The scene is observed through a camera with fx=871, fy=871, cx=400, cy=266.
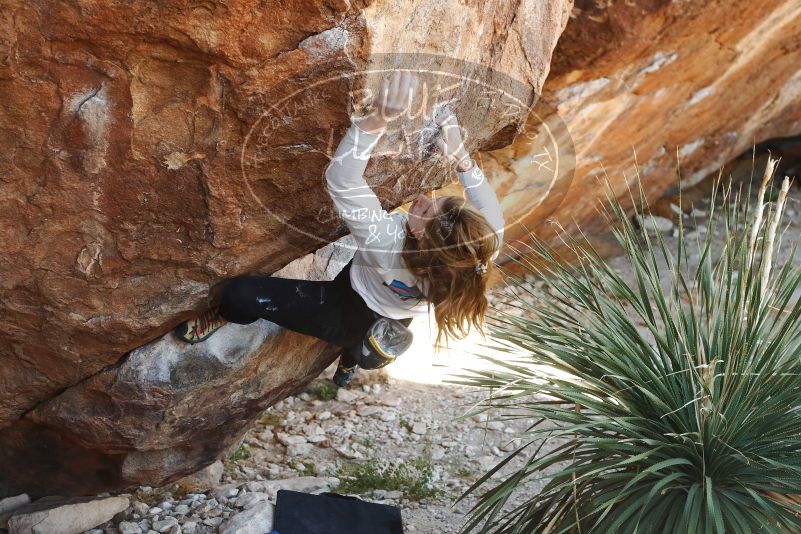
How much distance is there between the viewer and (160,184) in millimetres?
3029

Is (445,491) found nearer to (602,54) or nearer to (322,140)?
(322,140)

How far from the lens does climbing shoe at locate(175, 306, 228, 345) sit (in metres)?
3.56

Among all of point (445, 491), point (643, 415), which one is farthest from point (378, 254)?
point (445, 491)

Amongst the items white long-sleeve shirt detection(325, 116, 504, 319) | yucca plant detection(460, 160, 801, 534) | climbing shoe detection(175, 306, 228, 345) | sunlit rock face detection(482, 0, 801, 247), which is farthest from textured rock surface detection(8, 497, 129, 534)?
sunlit rock face detection(482, 0, 801, 247)

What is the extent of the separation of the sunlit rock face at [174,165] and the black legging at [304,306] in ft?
0.26

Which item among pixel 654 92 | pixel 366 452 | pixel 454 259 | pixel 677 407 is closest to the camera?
pixel 677 407

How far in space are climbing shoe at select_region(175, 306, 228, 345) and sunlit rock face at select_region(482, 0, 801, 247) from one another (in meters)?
1.96

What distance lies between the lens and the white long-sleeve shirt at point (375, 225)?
9.73ft

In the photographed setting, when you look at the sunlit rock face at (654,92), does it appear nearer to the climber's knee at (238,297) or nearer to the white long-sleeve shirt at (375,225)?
the white long-sleeve shirt at (375,225)

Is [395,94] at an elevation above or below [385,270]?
above

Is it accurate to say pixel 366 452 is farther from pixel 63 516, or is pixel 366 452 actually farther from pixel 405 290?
pixel 405 290

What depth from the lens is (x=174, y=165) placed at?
9.81 ft

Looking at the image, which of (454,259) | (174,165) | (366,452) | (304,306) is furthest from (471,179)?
(366,452)

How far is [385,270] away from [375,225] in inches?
9.7
